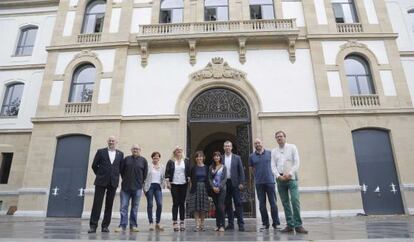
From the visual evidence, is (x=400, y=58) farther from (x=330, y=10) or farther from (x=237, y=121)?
(x=237, y=121)

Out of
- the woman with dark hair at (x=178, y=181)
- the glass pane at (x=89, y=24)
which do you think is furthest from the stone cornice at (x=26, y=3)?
the woman with dark hair at (x=178, y=181)

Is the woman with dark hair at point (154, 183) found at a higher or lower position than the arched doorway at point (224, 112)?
lower

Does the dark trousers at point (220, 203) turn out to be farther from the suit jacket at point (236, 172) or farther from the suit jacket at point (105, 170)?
the suit jacket at point (105, 170)

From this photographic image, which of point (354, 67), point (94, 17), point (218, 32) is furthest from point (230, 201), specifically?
point (94, 17)

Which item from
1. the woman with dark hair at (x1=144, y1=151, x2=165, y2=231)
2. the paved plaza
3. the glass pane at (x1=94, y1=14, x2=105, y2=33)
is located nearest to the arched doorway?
the woman with dark hair at (x1=144, y1=151, x2=165, y2=231)

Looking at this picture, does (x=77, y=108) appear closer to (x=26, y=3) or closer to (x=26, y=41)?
(x=26, y=41)

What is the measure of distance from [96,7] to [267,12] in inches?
403

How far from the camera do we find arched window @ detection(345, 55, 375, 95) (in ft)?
46.1

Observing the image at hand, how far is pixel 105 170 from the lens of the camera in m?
6.80

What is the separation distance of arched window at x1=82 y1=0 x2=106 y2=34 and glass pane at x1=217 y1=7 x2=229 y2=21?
6853 millimetres

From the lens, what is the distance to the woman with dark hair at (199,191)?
23.5 feet

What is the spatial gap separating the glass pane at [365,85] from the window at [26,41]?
64.3 feet

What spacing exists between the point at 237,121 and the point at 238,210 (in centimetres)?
723

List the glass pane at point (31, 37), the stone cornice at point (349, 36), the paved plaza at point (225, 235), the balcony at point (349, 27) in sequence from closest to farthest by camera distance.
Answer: the paved plaza at point (225, 235) → the stone cornice at point (349, 36) → the balcony at point (349, 27) → the glass pane at point (31, 37)
